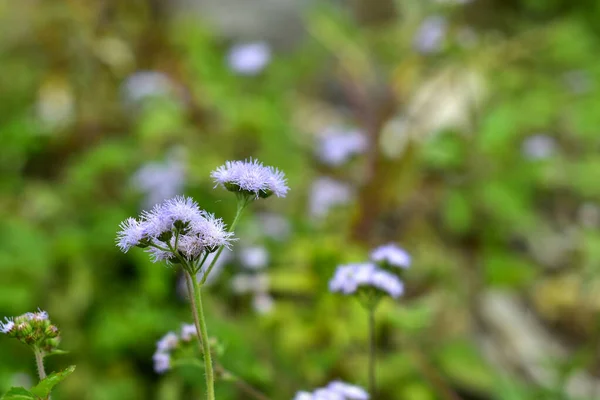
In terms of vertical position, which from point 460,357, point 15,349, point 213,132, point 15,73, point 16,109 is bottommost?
point 15,349

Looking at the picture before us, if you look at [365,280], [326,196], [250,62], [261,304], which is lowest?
[365,280]

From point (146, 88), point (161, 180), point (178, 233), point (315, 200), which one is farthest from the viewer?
point (146, 88)

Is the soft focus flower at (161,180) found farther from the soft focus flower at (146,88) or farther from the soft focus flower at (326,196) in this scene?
the soft focus flower at (326,196)

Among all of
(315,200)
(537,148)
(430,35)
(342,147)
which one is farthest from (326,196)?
(537,148)

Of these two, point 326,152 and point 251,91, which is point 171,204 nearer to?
point 326,152

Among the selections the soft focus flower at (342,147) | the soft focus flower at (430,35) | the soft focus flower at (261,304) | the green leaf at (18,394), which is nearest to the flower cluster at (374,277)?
the green leaf at (18,394)

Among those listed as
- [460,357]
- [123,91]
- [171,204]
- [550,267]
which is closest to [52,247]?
[123,91]

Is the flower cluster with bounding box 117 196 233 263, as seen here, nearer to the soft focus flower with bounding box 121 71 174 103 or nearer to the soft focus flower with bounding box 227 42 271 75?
the soft focus flower with bounding box 227 42 271 75

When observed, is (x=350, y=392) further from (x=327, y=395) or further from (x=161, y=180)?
(x=161, y=180)
